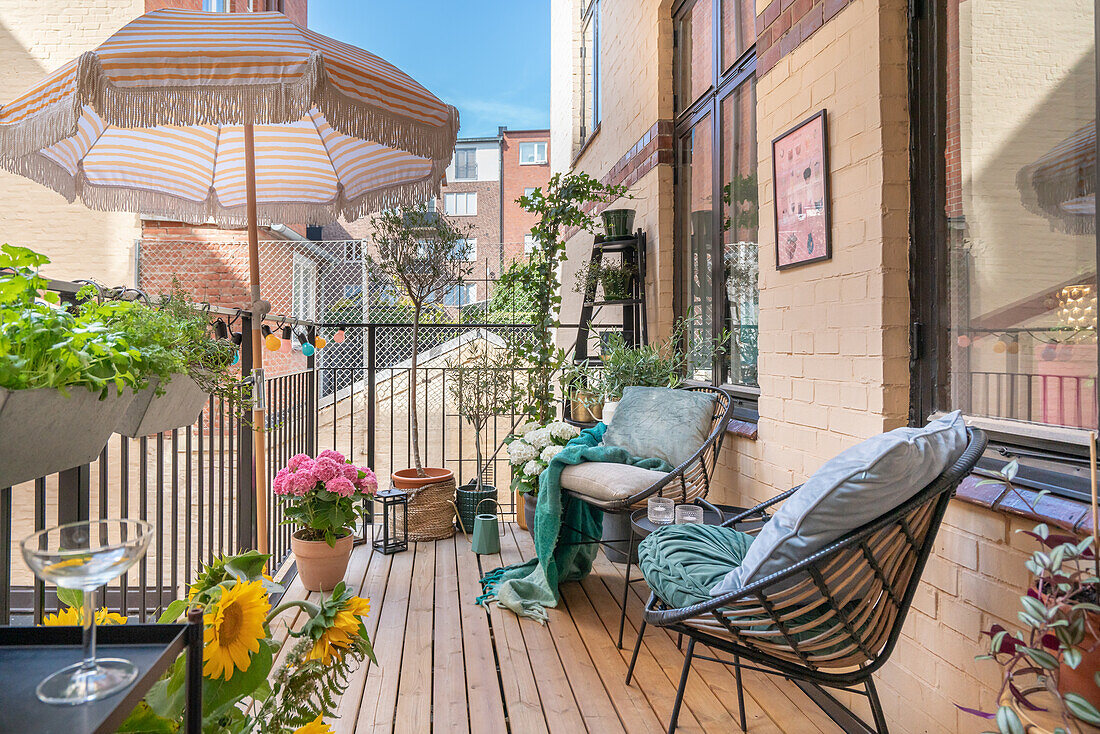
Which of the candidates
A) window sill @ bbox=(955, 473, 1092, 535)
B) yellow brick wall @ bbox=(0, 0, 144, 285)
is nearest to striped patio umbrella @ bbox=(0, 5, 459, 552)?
window sill @ bbox=(955, 473, 1092, 535)

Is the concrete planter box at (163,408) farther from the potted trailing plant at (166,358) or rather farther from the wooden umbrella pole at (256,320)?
the wooden umbrella pole at (256,320)

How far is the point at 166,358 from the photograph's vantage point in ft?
3.43

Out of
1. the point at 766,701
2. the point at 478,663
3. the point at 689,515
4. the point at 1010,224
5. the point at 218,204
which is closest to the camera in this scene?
the point at 1010,224

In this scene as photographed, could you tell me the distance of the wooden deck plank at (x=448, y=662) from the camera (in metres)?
2.05

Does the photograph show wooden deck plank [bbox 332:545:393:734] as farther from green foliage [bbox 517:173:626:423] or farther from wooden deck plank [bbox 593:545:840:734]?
green foliage [bbox 517:173:626:423]

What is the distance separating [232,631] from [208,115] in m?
1.66

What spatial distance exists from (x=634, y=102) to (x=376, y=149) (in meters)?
2.25

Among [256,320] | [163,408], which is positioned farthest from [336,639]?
[256,320]

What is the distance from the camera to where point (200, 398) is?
1444mm

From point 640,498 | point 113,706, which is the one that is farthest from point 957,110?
point 113,706

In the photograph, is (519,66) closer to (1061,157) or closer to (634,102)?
(634,102)

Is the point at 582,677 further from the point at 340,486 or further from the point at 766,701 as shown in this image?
the point at 340,486

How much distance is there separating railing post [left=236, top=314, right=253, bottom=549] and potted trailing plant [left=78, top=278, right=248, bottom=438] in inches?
45.0

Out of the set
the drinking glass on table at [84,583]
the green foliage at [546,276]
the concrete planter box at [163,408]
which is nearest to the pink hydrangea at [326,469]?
the green foliage at [546,276]
